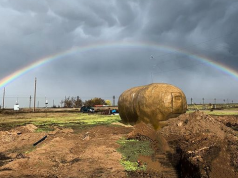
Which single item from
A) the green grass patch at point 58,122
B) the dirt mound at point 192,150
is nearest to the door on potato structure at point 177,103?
the dirt mound at point 192,150

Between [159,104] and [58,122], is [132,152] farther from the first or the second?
[58,122]

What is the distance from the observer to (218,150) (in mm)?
5980

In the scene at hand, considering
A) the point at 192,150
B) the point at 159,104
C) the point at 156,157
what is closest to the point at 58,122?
the point at 159,104

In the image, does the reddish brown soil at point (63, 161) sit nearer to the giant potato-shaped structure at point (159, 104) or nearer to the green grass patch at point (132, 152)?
the green grass patch at point (132, 152)

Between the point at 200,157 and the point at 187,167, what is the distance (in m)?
0.48

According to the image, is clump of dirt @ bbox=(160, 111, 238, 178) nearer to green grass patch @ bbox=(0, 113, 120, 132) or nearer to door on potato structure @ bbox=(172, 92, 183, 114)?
door on potato structure @ bbox=(172, 92, 183, 114)

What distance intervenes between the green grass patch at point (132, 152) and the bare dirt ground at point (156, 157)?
0.64ft

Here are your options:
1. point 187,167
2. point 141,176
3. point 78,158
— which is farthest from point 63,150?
point 187,167

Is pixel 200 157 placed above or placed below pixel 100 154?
above

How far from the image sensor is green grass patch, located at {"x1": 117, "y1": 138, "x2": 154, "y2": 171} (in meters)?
6.66

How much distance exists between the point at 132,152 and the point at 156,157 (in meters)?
1.07

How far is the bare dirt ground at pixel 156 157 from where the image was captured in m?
5.70

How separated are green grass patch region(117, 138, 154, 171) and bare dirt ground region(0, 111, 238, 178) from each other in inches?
7.7

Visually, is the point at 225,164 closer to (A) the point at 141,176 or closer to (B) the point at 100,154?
(A) the point at 141,176
